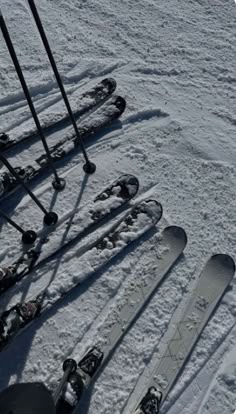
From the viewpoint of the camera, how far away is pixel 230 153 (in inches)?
200

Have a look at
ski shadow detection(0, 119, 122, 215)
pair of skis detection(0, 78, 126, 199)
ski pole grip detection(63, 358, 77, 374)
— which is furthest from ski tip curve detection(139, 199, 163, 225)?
ski pole grip detection(63, 358, 77, 374)

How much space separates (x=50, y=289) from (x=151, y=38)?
13.2 ft

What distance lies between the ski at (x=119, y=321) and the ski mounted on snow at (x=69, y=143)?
4.98ft

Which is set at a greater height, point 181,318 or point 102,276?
point 102,276

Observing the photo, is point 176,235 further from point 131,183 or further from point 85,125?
point 85,125

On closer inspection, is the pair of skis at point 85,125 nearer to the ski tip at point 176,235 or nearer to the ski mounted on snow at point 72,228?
the ski mounted on snow at point 72,228

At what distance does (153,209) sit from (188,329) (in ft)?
4.21

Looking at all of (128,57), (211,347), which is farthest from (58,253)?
(128,57)

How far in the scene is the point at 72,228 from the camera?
441cm

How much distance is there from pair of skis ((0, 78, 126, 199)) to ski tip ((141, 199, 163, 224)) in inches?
43.4

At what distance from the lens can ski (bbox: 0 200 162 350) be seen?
3.75m

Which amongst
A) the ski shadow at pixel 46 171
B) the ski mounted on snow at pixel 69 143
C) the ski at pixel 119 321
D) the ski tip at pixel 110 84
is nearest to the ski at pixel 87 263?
the ski at pixel 119 321

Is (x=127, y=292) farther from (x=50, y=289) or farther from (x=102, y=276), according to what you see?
(x=50, y=289)

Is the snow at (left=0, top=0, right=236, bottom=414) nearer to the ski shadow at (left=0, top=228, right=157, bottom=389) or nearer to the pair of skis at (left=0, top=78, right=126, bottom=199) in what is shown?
the ski shadow at (left=0, top=228, right=157, bottom=389)
